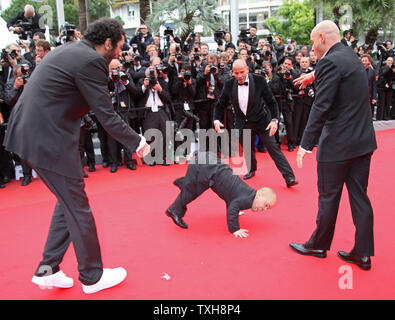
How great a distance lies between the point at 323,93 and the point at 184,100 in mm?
3846

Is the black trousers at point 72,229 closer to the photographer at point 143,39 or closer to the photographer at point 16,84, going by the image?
the photographer at point 16,84

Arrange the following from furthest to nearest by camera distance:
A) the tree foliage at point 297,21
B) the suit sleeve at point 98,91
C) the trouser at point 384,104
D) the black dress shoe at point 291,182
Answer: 1. the tree foliage at point 297,21
2. the trouser at point 384,104
3. the black dress shoe at point 291,182
4. the suit sleeve at point 98,91

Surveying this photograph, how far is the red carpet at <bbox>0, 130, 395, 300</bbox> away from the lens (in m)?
2.59

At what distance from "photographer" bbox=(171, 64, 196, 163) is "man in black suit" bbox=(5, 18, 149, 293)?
145 inches

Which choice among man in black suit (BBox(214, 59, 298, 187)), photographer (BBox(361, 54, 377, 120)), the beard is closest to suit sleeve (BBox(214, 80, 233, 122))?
man in black suit (BBox(214, 59, 298, 187))

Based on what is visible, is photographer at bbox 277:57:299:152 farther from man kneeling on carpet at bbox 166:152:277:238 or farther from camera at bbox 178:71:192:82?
man kneeling on carpet at bbox 166:152:277:238

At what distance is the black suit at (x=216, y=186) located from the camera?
11.0ft

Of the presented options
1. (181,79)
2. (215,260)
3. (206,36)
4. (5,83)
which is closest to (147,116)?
(181,79)

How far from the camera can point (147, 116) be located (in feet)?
19.8

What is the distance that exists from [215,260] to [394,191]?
250 centimetres

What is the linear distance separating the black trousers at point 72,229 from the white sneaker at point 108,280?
0.10m

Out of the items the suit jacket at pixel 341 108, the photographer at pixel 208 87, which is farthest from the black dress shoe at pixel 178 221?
the photographer at pixel 208 87

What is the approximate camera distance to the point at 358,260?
2.81 meters
